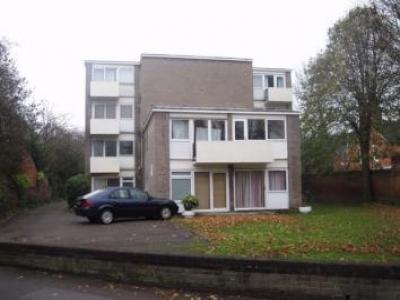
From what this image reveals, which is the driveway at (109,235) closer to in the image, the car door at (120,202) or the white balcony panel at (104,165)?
the car door at (120,202)

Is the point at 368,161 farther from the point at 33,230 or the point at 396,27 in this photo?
the point at 33,230

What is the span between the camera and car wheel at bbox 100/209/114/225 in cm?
2145

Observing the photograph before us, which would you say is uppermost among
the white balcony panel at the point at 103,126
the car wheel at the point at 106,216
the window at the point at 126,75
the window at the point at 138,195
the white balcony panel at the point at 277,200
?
the window at the point at 126,75

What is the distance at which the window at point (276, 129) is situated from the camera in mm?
27734

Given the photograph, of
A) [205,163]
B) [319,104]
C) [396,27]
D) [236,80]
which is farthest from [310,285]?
[236,80]

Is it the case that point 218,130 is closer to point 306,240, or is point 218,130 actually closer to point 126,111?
point 306,240

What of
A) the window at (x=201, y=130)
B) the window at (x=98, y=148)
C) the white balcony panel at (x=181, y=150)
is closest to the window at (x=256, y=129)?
the window at (x=201, y=130)

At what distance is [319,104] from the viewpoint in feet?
107

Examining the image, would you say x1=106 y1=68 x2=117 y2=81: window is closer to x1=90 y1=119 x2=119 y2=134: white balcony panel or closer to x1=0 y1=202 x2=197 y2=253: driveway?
x1=90 y1=119 x2=119 y2=134: white balcony panel

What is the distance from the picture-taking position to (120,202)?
21969mm

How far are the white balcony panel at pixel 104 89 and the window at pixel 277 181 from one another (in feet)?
55.5

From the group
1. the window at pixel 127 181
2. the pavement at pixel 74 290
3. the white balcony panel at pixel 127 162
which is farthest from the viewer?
the white balcony panel at pixel 127 162

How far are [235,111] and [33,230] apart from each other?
1198 cm

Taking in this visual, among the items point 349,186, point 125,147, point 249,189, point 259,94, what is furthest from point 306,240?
point 259,94
